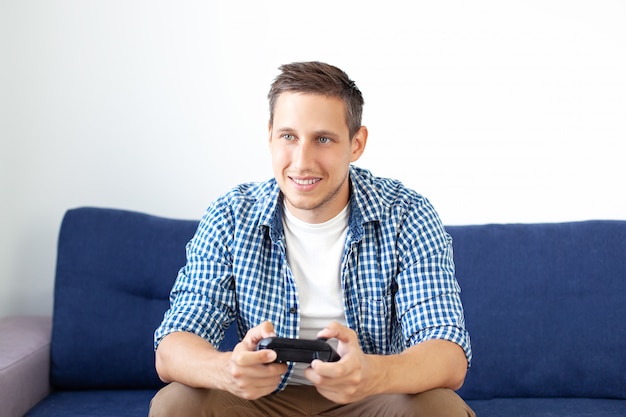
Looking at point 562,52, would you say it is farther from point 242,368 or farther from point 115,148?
point 242,368

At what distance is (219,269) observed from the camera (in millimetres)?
1863

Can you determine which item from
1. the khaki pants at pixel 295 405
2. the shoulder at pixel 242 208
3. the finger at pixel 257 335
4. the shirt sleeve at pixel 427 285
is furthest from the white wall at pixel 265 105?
the finger at pixel 257 335

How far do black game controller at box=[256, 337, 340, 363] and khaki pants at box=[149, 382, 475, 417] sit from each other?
27cm

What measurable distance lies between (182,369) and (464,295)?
101cm

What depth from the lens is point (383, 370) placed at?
1.57 metres

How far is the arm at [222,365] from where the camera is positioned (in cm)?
149

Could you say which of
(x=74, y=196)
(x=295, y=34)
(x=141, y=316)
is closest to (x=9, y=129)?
(x=74, y=196)

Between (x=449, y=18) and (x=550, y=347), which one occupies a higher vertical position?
(x=449, y=18)

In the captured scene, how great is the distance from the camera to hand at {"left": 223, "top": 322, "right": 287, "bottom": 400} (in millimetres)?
1471

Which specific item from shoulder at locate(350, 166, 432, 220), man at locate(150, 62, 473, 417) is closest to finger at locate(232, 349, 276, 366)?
man at locate(150, 62, 473, 417)

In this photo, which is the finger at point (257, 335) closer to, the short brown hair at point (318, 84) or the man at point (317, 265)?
the man at point (317, 265)

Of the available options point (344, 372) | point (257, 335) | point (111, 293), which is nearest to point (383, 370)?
point (344, 372)

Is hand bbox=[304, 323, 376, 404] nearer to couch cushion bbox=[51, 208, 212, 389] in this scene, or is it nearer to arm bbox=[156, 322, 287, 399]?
arm bbox=[156, 322, 287, 399]

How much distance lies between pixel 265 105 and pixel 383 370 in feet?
4.29
